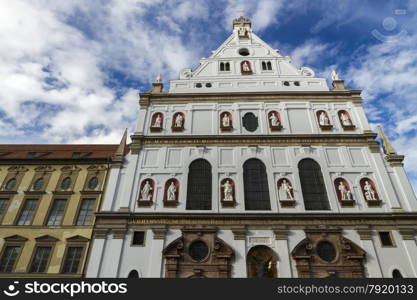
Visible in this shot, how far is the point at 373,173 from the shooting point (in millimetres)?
18703

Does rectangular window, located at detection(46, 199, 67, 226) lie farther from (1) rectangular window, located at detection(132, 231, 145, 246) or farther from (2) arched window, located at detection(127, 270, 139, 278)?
(2) arched window, located at detection(127, 270, 139, 278)

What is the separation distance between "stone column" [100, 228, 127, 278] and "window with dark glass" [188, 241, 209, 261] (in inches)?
153

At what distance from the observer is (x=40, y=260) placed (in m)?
17.0

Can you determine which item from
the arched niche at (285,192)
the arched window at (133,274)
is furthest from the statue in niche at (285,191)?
the arched window at (133,274)

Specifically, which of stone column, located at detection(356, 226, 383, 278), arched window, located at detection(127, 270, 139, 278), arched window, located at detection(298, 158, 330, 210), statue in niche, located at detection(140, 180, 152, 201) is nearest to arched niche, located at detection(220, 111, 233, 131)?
arched window, located at detection(298, 158, 330, 210)

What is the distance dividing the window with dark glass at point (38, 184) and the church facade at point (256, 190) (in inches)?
211

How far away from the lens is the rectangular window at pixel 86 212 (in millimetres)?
18331

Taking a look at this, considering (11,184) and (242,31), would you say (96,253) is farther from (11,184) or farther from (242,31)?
(242,31)

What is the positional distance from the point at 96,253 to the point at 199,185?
23.1ft

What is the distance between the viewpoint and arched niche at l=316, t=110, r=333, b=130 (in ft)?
68.8

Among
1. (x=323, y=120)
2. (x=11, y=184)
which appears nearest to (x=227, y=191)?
(x=323, y=120)

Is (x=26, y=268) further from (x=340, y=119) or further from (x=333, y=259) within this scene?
(x=340, y=119)

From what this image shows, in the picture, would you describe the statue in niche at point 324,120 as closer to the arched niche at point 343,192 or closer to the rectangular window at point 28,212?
the arched niche at point 343,192

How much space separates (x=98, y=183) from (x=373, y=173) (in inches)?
718
